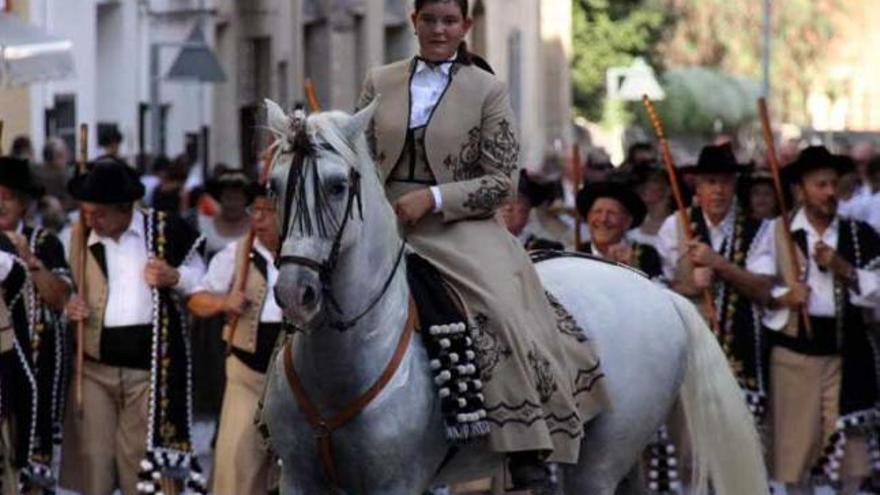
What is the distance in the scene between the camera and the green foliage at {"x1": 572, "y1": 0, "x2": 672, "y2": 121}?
223ft

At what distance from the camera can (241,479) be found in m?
14.1

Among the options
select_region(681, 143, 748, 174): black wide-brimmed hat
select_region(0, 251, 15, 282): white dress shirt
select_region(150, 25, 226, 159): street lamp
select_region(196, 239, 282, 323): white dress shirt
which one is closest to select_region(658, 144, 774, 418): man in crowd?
select_region(681, 143, 748, 174): black wide-brimmed hat

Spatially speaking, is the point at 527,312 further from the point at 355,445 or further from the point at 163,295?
the point at 163,295

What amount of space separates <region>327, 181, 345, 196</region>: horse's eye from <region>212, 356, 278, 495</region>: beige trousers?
178 inches

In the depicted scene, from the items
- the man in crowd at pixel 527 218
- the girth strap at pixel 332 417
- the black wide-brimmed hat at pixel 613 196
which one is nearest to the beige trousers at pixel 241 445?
the man in crowd at pixel 527 218

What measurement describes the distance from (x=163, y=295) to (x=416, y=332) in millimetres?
4121

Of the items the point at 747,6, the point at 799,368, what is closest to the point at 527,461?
the point at 799,368

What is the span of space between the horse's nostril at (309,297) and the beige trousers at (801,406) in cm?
655

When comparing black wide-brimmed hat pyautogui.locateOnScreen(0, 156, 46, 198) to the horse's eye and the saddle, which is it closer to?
the saddle

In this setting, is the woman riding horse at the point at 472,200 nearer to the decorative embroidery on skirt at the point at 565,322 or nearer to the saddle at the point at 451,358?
the saddle at the point at 451,358

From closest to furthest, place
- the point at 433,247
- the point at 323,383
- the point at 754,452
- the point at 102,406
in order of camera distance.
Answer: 1. the point at 323,383
2. the point at 433,247
3. the point at 754,452
4. the point at 102,406

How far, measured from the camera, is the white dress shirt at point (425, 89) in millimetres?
10602

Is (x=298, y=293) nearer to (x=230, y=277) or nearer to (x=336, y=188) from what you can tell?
(x=336, y=188)

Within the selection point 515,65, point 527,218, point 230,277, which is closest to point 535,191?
point 527,218
